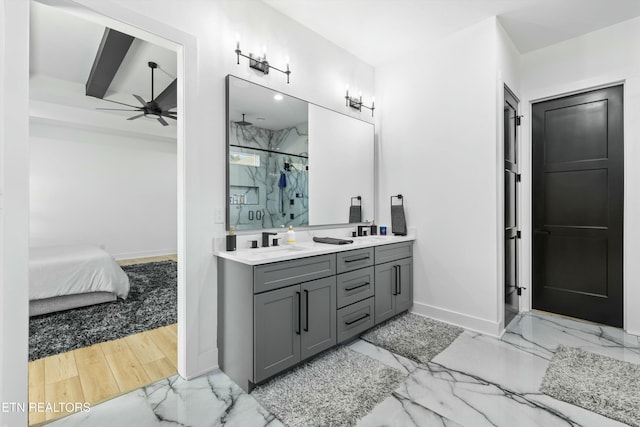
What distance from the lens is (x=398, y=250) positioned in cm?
303

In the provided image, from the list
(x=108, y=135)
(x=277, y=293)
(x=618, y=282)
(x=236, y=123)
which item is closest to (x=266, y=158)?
(x=236, y=123)

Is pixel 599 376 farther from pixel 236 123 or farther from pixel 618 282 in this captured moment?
pixel 236 123

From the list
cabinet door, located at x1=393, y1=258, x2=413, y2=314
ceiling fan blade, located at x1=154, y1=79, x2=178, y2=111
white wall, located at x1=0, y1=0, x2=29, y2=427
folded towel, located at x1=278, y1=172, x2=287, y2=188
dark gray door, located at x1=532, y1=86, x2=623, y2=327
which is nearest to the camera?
white wall, located at x1=0, y1=0, x2=29, y2=427

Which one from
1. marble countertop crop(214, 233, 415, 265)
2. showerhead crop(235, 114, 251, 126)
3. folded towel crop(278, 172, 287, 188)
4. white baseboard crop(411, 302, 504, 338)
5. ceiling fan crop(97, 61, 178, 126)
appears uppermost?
ceiling fan crop(97, 61, 178, 126)

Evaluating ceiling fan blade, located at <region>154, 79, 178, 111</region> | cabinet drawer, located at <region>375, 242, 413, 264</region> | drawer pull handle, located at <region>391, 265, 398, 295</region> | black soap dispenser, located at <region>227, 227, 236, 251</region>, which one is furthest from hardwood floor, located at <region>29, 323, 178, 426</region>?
ceiling fan blade, located at <region>154, 79, 178, 111</region>

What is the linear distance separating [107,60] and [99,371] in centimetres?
352

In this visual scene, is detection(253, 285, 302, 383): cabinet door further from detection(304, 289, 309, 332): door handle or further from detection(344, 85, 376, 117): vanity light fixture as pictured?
detection(344, 85, 376, 117): vanity light fixture

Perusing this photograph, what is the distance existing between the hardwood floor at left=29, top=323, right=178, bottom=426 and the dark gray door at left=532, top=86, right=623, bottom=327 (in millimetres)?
3684

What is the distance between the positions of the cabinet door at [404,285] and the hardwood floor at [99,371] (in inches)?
79.0

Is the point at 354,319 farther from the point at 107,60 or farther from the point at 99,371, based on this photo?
the point at 107,60

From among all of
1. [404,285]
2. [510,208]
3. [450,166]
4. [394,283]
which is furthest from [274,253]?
[510,208]

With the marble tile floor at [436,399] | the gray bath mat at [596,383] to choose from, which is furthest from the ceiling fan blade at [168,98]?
the gray bath mat at [596,383]

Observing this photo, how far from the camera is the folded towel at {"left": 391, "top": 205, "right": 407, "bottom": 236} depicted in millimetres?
3252

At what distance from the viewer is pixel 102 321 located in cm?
300
